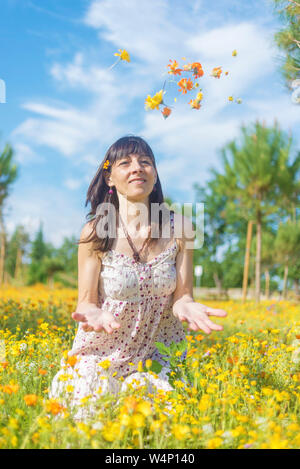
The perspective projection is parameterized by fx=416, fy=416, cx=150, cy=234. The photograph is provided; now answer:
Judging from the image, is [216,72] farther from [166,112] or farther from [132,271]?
[132,271]

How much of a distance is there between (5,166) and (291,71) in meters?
9.46

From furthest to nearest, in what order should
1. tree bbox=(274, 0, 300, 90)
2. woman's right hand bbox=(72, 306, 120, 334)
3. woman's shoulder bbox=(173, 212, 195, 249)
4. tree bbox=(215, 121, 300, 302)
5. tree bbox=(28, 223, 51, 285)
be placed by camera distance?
tree bbox=(28, 223, 51, 285), tree bbox=(215, 121, 300, 302), tree bbox=(274, 0, 300, 90), woman's shoulder bbox=(173, 212, 195, 249), woman's right hand bbox=(72, 306, 120, 334)

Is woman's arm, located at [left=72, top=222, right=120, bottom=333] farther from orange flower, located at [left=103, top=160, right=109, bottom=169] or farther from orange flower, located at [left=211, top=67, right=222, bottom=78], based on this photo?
orange flower, located at [left=211, top=67, right=222, bottom=78]

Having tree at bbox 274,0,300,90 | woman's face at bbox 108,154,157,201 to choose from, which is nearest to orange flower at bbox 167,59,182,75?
woman's face at bbox 108,154,157,201

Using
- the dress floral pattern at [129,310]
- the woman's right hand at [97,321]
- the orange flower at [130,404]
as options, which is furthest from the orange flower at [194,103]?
the orange flower at [130,404]

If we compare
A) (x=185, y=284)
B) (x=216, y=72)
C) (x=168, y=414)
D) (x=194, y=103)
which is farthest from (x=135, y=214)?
(x=168, y=414)

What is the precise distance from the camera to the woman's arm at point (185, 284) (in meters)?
2.19

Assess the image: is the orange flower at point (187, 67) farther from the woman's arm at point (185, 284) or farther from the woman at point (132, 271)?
the woman's arm at point (185, 284)

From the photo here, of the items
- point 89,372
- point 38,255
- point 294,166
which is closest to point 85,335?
point 89,372

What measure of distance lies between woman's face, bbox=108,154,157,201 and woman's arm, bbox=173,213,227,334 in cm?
35

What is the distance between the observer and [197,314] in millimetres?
2191

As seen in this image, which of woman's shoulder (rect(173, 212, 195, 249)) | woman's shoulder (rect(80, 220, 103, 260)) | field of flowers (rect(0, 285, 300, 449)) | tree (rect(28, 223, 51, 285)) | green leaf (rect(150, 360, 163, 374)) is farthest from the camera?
tree (rect(28, 223, 51, 285))

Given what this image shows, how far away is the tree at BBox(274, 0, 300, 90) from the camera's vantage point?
604 centimetres
